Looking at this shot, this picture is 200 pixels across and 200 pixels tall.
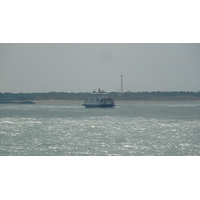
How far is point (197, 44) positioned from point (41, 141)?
7.55 metres

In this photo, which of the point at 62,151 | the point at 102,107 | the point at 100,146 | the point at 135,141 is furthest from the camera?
the point at 102,107

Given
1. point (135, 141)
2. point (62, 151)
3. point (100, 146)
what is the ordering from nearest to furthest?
point (62, 151) → point (100, 146) → point (135, 141)

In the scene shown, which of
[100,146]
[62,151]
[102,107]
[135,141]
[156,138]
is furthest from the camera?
[102,107]

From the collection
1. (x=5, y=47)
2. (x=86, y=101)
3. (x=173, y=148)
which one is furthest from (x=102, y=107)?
(x=173, y=148)

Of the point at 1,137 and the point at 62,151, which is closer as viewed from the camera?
the point at 62,151

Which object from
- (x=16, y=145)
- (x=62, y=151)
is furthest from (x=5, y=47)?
(x=62, y=151)

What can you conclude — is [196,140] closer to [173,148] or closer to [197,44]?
[173,148]

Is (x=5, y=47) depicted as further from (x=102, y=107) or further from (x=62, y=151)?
(x=102, y=107)

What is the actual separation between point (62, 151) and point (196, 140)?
5.66 meters

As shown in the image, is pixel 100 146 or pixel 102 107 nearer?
pixel 100 146

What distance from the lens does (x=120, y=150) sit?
1098 centimetres

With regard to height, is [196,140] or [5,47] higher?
[5,47]

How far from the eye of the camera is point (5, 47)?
Result: 14.6 meters

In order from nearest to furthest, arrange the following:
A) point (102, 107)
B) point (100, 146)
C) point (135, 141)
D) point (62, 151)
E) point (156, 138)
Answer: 1. point (62, 151)
2. point (100, 146)
3. point (135, 141)
4. point (156, 138)
5. point (102, 107)
